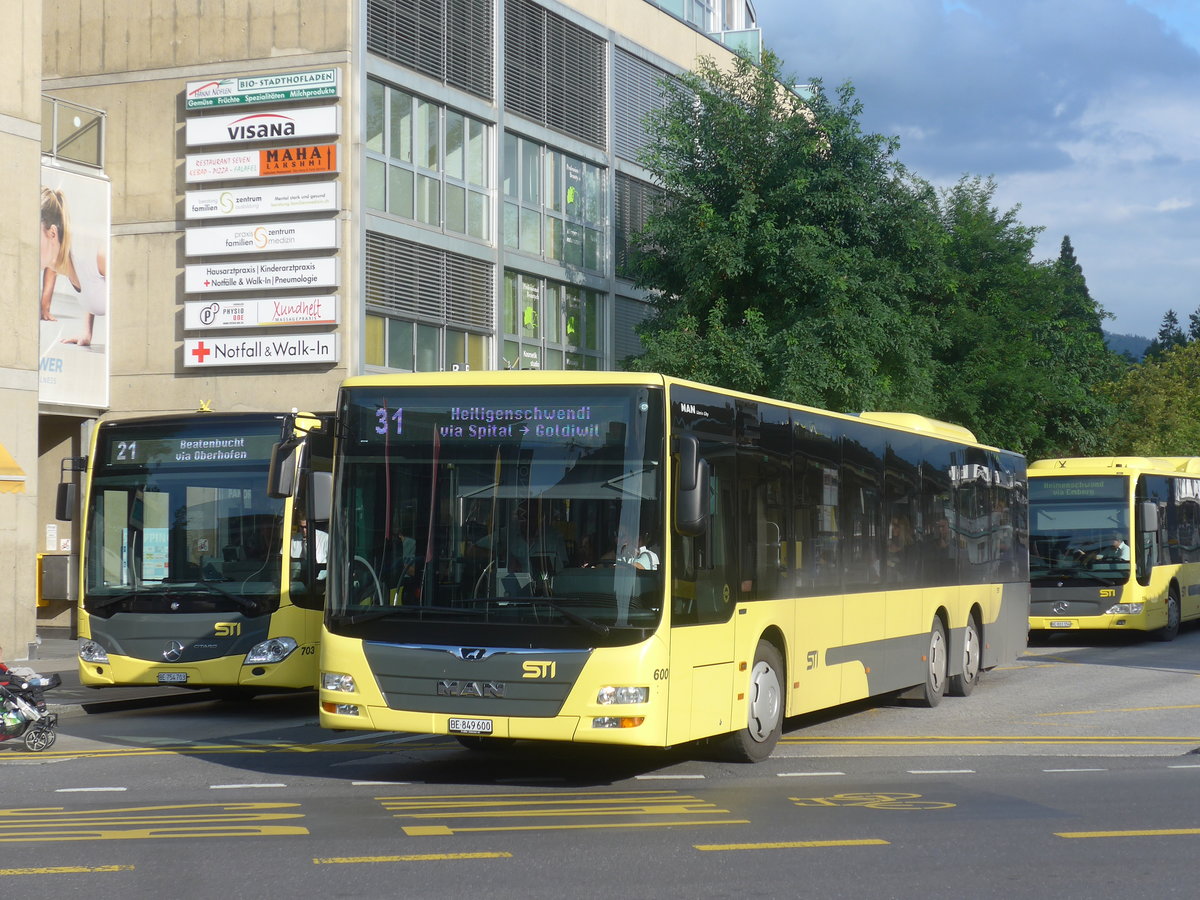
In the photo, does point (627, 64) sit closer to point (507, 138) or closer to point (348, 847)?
point (507, 138)

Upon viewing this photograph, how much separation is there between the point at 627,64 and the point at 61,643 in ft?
61.0

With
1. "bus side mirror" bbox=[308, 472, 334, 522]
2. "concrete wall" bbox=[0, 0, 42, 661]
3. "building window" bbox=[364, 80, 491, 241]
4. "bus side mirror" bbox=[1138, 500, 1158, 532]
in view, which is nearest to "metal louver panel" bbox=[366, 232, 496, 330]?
"building window" bbox=[364, 80, 491, 241]

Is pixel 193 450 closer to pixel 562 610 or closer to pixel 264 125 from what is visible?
pixel 562 610

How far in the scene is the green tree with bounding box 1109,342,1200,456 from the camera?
190 feet

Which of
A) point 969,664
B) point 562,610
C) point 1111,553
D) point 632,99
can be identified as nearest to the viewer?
point 562,610

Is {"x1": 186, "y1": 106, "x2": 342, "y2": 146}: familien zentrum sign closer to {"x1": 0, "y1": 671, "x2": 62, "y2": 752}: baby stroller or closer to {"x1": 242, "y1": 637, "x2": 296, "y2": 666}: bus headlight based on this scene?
{"x1": 242, "y1": 637, "x2": 296, "y2": 666}: bus headlight

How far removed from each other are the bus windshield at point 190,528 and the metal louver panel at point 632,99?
22407 millimetres

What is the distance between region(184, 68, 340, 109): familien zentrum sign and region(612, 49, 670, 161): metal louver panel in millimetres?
9935

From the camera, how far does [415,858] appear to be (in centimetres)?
816

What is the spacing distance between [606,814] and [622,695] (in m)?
0.85

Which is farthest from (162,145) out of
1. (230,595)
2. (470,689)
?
(470,689)

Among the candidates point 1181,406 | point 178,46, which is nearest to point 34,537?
point 178,46

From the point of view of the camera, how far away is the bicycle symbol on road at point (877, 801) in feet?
33.2

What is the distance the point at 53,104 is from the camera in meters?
28.4
